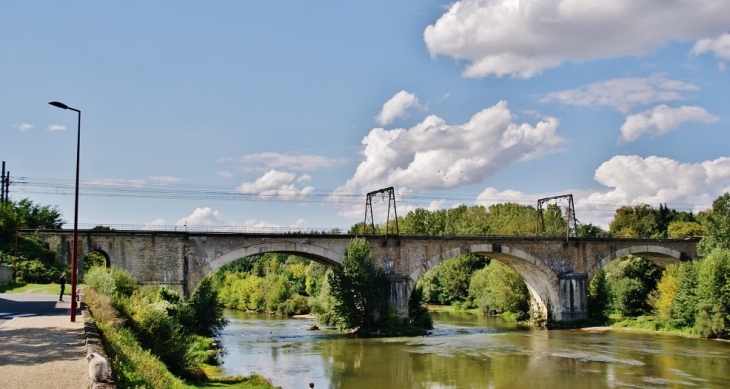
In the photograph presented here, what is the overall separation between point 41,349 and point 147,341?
17.9 feet

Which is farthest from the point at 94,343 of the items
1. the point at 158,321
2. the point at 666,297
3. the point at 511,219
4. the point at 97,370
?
the point at 511,219

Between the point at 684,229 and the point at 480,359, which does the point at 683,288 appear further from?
the point at 684,229

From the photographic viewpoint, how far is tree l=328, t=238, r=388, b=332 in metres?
37.4

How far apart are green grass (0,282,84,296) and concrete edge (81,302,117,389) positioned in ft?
30.1

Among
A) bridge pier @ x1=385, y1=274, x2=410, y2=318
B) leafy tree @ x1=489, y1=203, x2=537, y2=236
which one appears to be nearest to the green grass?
bridge pier @ x1=385, y1=274, x2=410, y2=318

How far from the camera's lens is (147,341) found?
19.4 meters

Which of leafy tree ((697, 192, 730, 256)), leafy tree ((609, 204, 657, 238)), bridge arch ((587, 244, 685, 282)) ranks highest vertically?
leafy tree ((609, 204, 657, 238))

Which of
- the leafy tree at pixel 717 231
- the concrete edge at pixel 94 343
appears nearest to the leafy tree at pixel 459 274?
the leafy tree at pixel 717 231

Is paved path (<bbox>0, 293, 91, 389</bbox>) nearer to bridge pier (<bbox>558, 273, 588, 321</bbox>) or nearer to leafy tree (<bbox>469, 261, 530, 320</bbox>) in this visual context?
bridge pier (<bbox>558, 273, 588, 321</bbox>)

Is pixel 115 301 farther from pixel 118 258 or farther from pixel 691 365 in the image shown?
pixel 691 365

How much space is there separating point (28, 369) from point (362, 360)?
18.3 m

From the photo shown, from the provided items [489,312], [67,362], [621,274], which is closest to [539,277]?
[621,274]

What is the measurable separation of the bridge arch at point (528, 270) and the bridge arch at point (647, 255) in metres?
3.14

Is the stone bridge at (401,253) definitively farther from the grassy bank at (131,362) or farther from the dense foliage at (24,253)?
the grassy bank at (131,362)
